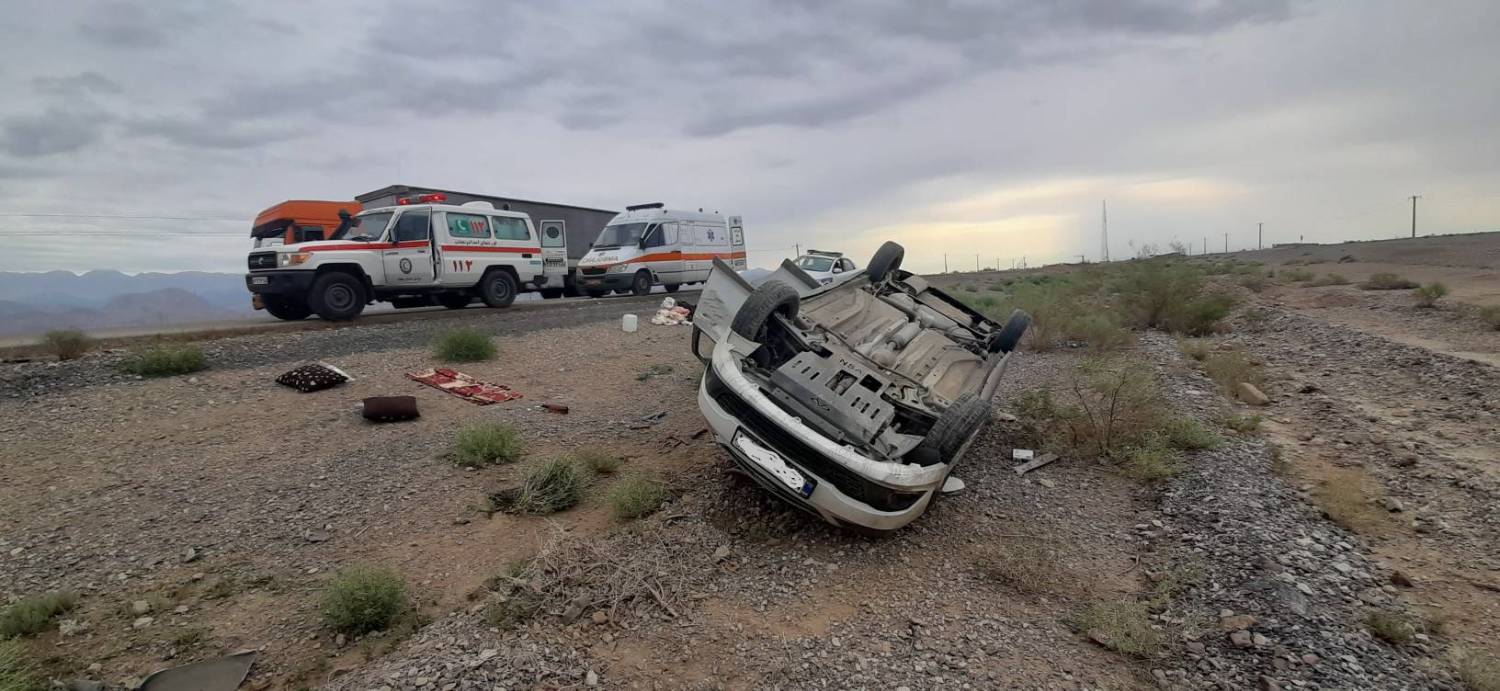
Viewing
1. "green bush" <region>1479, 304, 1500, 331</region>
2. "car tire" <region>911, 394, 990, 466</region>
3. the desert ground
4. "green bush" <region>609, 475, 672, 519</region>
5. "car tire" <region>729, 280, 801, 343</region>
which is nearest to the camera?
the desert ground

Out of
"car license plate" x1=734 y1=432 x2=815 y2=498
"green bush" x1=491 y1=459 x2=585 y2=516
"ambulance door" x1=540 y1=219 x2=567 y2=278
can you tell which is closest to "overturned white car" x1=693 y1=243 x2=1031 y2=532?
"car license plate" x1=734 y1=432 x2=815 y2=498

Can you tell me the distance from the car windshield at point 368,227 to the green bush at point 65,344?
3.39 metres

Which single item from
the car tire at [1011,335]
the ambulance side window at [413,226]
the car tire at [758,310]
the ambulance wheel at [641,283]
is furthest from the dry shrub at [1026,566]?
the ambulance wheel at [641,283]

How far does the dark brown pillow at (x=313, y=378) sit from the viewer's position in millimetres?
7145

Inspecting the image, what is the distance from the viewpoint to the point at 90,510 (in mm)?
4539

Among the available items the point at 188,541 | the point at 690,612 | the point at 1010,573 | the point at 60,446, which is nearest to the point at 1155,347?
the point at 1010,573

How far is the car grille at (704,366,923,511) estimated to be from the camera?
12.2ft

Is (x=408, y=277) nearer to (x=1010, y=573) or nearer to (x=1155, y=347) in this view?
(x=1010, y=573)

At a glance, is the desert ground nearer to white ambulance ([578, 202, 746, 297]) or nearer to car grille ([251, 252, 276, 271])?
car grille ([251, 252, 276, 271])

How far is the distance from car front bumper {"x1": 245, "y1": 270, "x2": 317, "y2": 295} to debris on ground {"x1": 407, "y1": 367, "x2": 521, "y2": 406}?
3.73 m

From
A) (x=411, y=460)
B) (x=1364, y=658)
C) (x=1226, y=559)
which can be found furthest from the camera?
(x=411, y=460)

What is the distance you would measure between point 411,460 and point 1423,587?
6531 mm

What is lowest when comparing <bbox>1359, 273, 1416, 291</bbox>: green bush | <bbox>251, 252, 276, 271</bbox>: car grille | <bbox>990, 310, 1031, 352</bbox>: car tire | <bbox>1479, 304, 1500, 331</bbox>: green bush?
<bbox>1479, 304, 1500, 331</bbox>: green bush

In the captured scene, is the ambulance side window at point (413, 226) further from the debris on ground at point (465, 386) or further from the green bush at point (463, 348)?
the debris on ground at point (465, 386)
